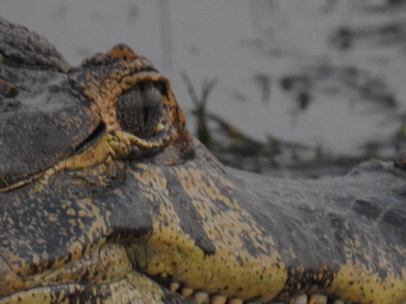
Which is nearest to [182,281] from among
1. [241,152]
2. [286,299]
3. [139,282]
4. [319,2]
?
[139,282]

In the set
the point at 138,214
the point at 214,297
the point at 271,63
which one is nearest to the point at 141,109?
the point at 138,214

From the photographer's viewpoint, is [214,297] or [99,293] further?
[214,297]

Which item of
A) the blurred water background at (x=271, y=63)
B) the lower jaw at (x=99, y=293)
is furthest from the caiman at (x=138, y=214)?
the blurred water background at (x=271, y=63)

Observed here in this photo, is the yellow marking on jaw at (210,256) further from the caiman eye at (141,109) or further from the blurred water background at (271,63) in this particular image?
the blurred water background at (271,63)

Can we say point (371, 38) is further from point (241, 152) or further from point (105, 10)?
point (241, 152)

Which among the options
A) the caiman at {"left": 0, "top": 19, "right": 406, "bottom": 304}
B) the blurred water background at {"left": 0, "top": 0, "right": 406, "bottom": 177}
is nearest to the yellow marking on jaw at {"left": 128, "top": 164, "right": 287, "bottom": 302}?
the caiman at {"left": 0, "top": 19, "right": 406, "bottom": 304}

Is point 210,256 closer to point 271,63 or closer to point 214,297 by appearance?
point 214,297

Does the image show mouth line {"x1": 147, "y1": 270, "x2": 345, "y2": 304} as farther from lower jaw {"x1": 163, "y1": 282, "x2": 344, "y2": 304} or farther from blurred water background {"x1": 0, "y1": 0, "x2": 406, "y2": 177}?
blurred water background {"x1": 0, "y1": 0, "x2": 406, "y2": 177}
